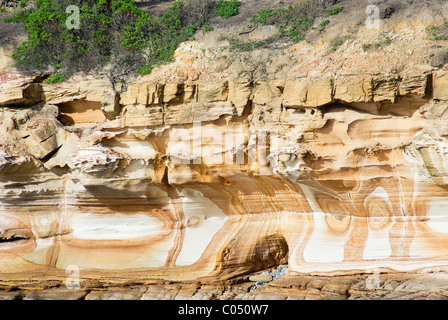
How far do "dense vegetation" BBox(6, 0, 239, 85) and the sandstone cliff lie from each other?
15.9 inches

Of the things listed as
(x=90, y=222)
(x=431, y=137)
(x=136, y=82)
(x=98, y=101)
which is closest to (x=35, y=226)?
(x=90, y=222)

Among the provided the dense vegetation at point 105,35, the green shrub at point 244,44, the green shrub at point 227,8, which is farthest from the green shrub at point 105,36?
the green shrub at point 244,44

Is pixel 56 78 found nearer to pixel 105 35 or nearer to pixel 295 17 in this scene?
pixel 105 35

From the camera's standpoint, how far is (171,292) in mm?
9445

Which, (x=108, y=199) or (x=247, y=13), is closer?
(x=108, y=199)

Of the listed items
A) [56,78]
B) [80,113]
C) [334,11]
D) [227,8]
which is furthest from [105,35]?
[334,11]

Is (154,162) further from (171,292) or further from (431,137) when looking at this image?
(431,137)

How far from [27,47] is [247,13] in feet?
15.8

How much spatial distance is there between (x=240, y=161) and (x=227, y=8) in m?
3.97

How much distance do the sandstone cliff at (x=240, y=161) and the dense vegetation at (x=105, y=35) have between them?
404 millimetres

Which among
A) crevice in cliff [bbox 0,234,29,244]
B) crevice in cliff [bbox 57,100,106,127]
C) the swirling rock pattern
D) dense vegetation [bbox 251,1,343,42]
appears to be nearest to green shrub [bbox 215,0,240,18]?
dense vegetation [bbox 251,1,343,42]

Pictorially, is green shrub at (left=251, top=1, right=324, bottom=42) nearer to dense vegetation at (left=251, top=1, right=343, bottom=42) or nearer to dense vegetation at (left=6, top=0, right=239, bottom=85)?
dense vegetation at (left=251, top=1, right=343, bottom=42)

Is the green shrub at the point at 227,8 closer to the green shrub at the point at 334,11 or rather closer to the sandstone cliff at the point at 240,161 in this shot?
the sandstone cliff at the point at 240,161

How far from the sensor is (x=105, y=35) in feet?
36.7
